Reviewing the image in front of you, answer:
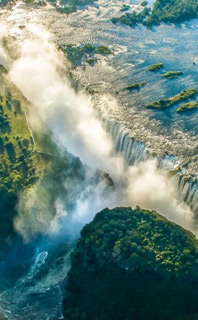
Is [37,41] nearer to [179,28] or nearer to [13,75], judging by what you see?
[13,75]

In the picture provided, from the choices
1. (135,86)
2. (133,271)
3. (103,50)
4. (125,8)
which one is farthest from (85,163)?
(125,8)

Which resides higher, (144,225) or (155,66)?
(155,66)

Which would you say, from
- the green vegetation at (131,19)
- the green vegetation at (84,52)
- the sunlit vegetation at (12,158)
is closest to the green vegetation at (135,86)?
the green vegetation at (84,52)

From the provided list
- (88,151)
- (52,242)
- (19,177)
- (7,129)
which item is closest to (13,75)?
(7,129)

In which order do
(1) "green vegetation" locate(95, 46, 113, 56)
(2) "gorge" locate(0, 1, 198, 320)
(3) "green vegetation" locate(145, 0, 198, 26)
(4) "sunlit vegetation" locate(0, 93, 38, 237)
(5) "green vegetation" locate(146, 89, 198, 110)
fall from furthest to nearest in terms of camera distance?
(3) "green vegetation" locate(145, 0, 198, 26) → (1) "green vegetation" locate(95, 46, 113, 56) → (5) "green vegetation" locate(146, 89, 198, 110) → (4) "sunlit vegetation" locate(0, 93, 38, 237) → (2) "gorge" locate(0, 1, 198, 320)

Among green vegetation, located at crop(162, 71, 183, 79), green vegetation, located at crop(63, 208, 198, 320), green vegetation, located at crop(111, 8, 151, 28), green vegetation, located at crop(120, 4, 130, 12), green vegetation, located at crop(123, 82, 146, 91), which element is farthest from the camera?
green vegetation, located at crop(120, 4, 130, 12)

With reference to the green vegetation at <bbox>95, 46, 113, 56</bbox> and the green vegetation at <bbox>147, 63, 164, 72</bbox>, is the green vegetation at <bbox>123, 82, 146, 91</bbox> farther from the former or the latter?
the green vegetation at <bbox>95, 46, 113, 56</bbox>

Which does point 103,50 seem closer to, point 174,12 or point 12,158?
point 174,12

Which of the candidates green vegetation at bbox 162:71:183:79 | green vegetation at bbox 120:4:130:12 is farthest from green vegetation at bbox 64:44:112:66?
green vegetation at bbox 120:4:130:12
